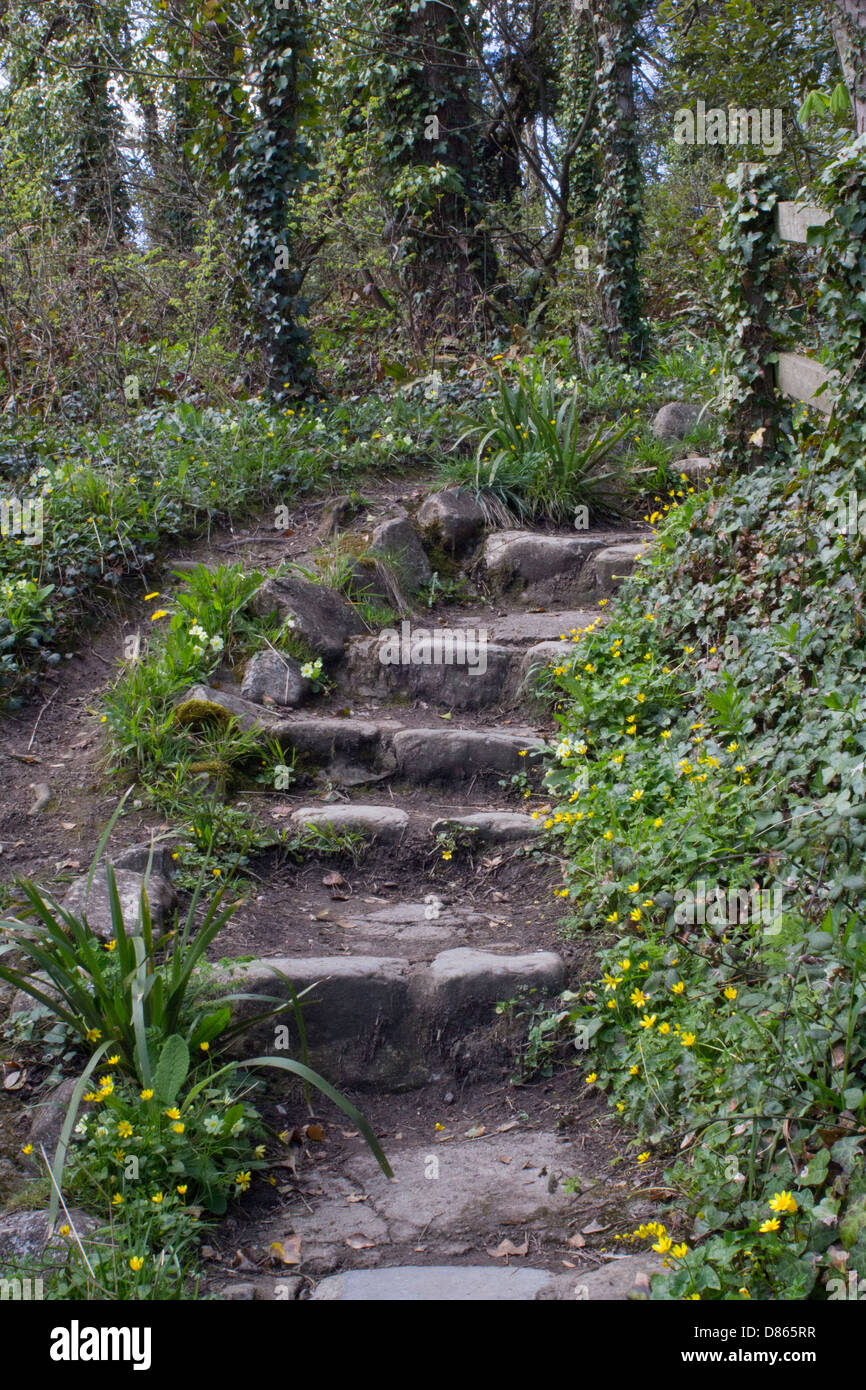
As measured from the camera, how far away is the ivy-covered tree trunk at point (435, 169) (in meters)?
8.62

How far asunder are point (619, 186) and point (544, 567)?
17.4ft

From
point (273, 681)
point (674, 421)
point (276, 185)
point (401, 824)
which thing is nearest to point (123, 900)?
point (401, 824)

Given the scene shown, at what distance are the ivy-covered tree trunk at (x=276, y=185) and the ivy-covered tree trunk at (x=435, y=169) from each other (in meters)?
1.67

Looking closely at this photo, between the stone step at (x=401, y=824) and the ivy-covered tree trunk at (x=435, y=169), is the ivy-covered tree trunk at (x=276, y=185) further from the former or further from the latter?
the stone step at (x=401, y=824)

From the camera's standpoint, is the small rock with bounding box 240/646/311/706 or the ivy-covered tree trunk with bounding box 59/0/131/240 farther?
the ivy-covered tree trunk with bounding box 59/0/131/240

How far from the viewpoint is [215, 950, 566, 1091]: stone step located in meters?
2.91

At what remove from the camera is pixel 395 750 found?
4.33 metres

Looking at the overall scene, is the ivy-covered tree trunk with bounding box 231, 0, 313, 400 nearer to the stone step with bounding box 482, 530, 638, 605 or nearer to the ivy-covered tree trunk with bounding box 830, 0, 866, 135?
the stone step with bounding box 482, 530, 638, 605

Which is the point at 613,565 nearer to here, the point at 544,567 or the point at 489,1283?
the point at 544,567

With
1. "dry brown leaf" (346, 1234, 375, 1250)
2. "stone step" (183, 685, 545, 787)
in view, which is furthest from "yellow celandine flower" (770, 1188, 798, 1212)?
"stone step" (183, 685, 545, 787)

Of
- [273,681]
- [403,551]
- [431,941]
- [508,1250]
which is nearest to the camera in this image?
[508,1250]

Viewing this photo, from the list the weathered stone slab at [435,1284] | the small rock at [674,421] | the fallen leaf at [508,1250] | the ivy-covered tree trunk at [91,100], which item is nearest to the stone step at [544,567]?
the small rock at [674,421]

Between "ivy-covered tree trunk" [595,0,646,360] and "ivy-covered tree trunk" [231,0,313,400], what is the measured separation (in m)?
3.09
